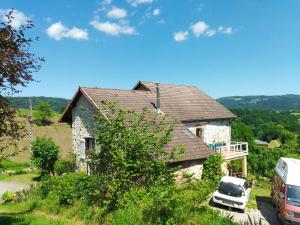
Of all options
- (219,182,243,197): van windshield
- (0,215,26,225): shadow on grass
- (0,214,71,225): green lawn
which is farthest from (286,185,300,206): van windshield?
(0,215,26,225): shadow on grass

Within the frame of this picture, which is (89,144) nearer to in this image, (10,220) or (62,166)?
(62,166)

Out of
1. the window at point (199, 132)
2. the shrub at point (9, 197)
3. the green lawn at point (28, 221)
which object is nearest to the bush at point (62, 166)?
the shrub at point (9, 197)

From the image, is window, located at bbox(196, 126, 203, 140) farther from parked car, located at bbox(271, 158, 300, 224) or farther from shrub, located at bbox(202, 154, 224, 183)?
parked car, located at bbox(271, 158, 300, 224)

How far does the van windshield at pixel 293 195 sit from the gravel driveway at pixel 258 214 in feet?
5.79

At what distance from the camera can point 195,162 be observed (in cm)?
2012

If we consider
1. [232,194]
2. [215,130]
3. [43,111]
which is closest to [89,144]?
[232,194]

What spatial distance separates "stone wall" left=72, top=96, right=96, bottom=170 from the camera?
2053 cm

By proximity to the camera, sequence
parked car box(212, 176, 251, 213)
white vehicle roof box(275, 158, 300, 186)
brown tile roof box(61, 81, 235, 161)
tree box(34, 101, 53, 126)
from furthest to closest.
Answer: tree box(34, 101, 53, 126), brown tile roof box(61, 81, 235, 161), parked car box(212, 176, 251, 213), white vehicle roof box(275, 158, 300, 186)

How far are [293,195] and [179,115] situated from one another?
1114 centimetres

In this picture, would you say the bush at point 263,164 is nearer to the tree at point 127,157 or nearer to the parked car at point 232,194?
the parked car at point 232,194

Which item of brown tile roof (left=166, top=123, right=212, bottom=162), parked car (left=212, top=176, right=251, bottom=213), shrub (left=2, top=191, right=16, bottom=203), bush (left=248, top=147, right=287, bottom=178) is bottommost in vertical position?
bush (left=248, top=147, right=287, bottom=178)

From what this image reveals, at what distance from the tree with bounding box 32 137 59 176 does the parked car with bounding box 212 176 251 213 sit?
1389cm

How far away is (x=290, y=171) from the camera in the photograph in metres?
14.9

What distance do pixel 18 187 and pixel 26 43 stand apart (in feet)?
60.7
